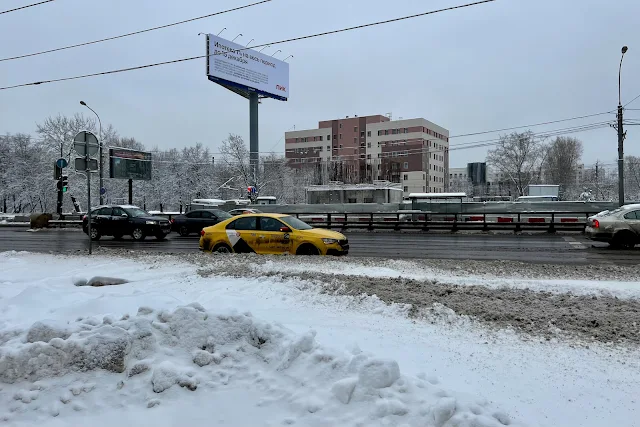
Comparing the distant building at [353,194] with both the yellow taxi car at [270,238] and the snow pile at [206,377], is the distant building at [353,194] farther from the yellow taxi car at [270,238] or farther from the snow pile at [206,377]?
the snow pile at [206,377]

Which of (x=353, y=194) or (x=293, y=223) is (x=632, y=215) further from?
(x=353, y=194)

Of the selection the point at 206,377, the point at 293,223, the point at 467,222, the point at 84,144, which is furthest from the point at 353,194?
the point at 206,377

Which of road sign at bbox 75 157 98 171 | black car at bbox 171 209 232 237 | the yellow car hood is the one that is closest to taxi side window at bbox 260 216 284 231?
the yellow car hood

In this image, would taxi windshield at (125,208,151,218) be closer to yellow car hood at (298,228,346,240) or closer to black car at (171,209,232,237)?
black car at (171,209,232,237)

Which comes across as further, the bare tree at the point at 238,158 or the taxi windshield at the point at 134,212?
the bare tree at the point at 238,158

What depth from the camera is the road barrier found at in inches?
957

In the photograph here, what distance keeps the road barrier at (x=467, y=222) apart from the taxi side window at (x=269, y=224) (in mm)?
15870

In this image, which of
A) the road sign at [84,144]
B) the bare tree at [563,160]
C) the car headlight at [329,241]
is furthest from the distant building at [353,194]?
the bare tree at [563,160]

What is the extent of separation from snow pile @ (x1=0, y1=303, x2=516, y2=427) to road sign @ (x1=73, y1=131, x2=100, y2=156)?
865 cm

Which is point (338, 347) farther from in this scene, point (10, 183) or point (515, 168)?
point (515, 168)

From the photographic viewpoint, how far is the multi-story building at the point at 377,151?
100 metres

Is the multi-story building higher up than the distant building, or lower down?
higher up

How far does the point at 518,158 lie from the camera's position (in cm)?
7681

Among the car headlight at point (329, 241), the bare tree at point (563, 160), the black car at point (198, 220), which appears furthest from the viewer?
the bare tree at point (563, 160)
